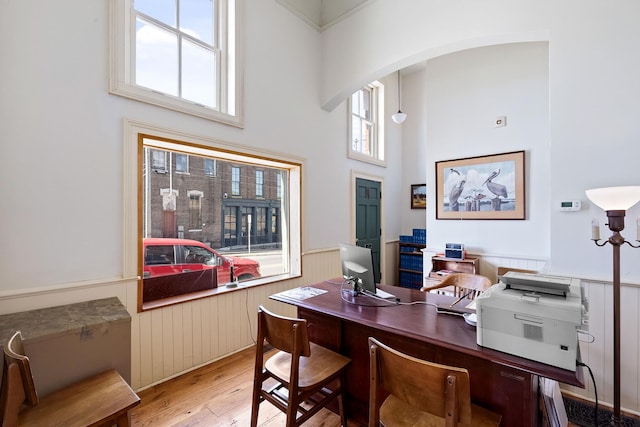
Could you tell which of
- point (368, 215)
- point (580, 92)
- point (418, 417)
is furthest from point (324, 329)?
point (368, 215)

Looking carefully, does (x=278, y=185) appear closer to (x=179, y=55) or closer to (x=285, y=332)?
(x=179, y=55)

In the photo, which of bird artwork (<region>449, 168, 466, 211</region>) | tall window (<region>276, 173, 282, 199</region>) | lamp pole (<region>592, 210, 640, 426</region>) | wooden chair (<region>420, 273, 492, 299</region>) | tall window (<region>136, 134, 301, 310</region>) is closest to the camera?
lamp pole (<region>592, 210, 640, 426</region>)

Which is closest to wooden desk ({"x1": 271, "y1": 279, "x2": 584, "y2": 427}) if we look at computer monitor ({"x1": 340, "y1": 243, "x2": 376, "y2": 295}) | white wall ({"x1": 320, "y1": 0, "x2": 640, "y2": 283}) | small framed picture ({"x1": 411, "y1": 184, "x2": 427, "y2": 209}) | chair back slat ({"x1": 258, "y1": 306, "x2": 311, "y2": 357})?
computer monitor ({"x1": 340, "y1": 243, "x2": 376, "y2": 295})

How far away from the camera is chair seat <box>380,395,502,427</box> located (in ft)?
4.17

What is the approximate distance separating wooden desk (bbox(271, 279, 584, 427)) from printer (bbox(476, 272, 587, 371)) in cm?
5

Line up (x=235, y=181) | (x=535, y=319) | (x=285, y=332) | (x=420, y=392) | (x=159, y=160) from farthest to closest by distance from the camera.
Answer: (x=235, y=181) → (x=159, y=160) → (x=285, y=332) → (x=535, y=319) → (x=420, y=392)

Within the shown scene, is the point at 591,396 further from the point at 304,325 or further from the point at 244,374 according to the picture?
the point at 244,374

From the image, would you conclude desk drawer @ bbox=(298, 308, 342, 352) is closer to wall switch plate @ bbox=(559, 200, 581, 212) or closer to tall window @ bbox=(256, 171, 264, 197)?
tall window @ bbox=(256, 171, 264, 197)

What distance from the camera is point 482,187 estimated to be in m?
3.75

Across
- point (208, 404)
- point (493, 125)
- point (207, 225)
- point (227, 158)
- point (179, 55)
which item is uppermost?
point (179, 55)

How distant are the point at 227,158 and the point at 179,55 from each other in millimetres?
1035

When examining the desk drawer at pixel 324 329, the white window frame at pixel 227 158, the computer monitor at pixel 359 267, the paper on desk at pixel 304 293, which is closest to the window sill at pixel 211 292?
the white window frame at pixel 227 158

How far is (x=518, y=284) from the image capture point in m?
1.42

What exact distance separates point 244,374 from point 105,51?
2896 millimetres
